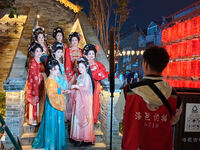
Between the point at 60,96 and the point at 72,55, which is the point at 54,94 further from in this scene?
the point at 72,55

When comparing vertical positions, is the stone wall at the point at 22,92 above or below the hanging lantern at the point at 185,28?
below

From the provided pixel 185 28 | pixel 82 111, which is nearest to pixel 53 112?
pixel 82 111

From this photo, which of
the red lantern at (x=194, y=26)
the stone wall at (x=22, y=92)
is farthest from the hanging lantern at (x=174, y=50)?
the stone wall at (x=22, y=92)

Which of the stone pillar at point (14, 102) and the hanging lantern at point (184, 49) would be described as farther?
the hanging lantern at point (184, 49)

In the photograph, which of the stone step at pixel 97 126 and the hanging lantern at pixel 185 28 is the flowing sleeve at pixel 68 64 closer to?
the stone step at pixel 97 126

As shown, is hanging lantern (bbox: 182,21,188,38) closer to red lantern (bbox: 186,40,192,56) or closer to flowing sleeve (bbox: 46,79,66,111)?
red lantern (bbox: 186,40,192,56)

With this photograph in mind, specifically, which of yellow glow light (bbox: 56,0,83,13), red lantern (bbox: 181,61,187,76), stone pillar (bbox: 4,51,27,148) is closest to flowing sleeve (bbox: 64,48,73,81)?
stone pillar (bbox: 4,51,27,148)

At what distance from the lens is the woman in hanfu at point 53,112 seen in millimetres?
5133

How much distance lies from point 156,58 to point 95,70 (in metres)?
3.59

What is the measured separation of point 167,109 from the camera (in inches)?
106

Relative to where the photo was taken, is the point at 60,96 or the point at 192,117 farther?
the point at 60,96

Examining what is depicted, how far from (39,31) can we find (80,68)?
216 cm

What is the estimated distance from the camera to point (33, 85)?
5949 millimetres

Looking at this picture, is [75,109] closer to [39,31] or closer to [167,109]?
[39,31]
